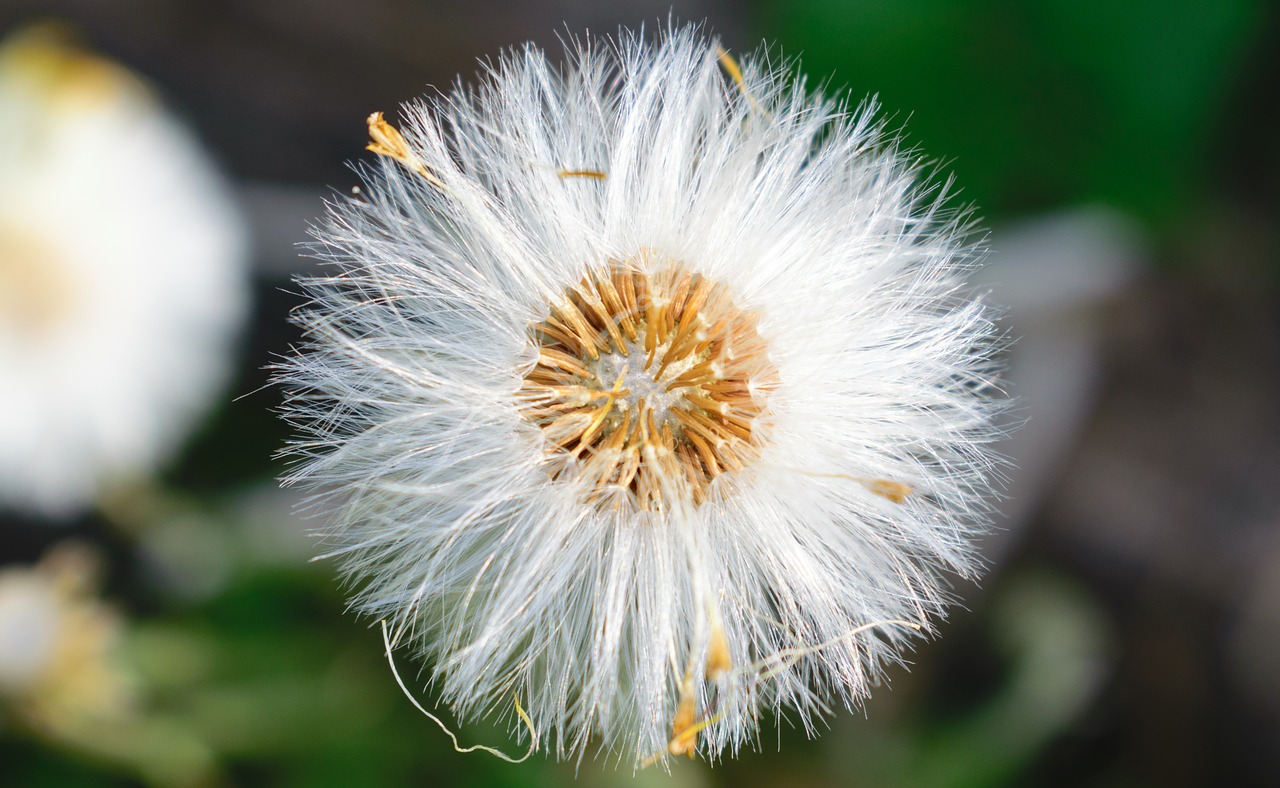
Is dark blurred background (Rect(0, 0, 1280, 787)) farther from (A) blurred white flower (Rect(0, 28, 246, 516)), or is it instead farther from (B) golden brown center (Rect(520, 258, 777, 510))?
(B) golden brown center (Rect(520, 258, 777, 510))

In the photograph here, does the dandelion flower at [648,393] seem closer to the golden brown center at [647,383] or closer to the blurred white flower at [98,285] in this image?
the golden brown center at [647,383]

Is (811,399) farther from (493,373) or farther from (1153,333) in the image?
(1153,333)

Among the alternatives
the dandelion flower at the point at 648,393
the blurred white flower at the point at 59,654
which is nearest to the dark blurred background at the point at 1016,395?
the blurred white flower at the point at 59,654

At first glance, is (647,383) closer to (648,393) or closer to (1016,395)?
(648,393)

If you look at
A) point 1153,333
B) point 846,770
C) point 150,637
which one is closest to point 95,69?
point 150,637

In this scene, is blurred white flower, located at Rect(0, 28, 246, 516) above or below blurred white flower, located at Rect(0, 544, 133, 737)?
above

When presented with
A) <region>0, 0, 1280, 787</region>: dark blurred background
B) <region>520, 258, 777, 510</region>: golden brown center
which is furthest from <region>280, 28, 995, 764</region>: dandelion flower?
<region>0, 0, 1280, 787</region>: dark blurred background
